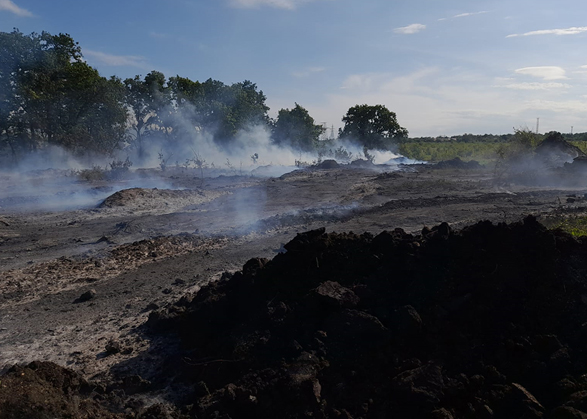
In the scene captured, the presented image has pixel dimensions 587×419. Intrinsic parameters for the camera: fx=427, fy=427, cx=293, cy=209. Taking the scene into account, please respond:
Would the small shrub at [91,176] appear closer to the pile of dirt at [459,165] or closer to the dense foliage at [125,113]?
the dense foliage at [125,113]

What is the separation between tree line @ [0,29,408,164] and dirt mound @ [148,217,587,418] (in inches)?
1101

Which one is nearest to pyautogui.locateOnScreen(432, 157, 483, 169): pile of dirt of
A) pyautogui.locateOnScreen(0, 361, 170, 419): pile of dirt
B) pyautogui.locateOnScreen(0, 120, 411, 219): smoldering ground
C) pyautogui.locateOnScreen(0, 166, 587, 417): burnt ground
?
pyautogui.locateOnScreen(0, 120, 411, 219): smoldering ground

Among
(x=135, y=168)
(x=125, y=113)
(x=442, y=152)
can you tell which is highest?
(x=125, y=113)

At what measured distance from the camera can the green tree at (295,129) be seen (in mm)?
51553

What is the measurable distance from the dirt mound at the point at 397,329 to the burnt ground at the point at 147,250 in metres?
0.10

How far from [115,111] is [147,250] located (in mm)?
26678

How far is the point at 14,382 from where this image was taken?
4.21 m

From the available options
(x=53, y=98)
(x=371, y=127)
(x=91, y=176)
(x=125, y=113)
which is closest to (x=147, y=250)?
(x=91, y=176)

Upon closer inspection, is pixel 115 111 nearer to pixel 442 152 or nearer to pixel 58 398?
pixel 58 398

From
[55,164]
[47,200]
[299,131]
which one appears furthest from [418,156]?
[47,200]

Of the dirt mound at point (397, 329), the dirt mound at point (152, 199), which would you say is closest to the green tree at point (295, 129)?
the dirt mound at point (152, 199)

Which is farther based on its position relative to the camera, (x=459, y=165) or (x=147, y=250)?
(x=459, y=165)

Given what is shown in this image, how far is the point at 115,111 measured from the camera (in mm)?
34031

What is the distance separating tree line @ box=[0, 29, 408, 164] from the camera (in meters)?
28.5
